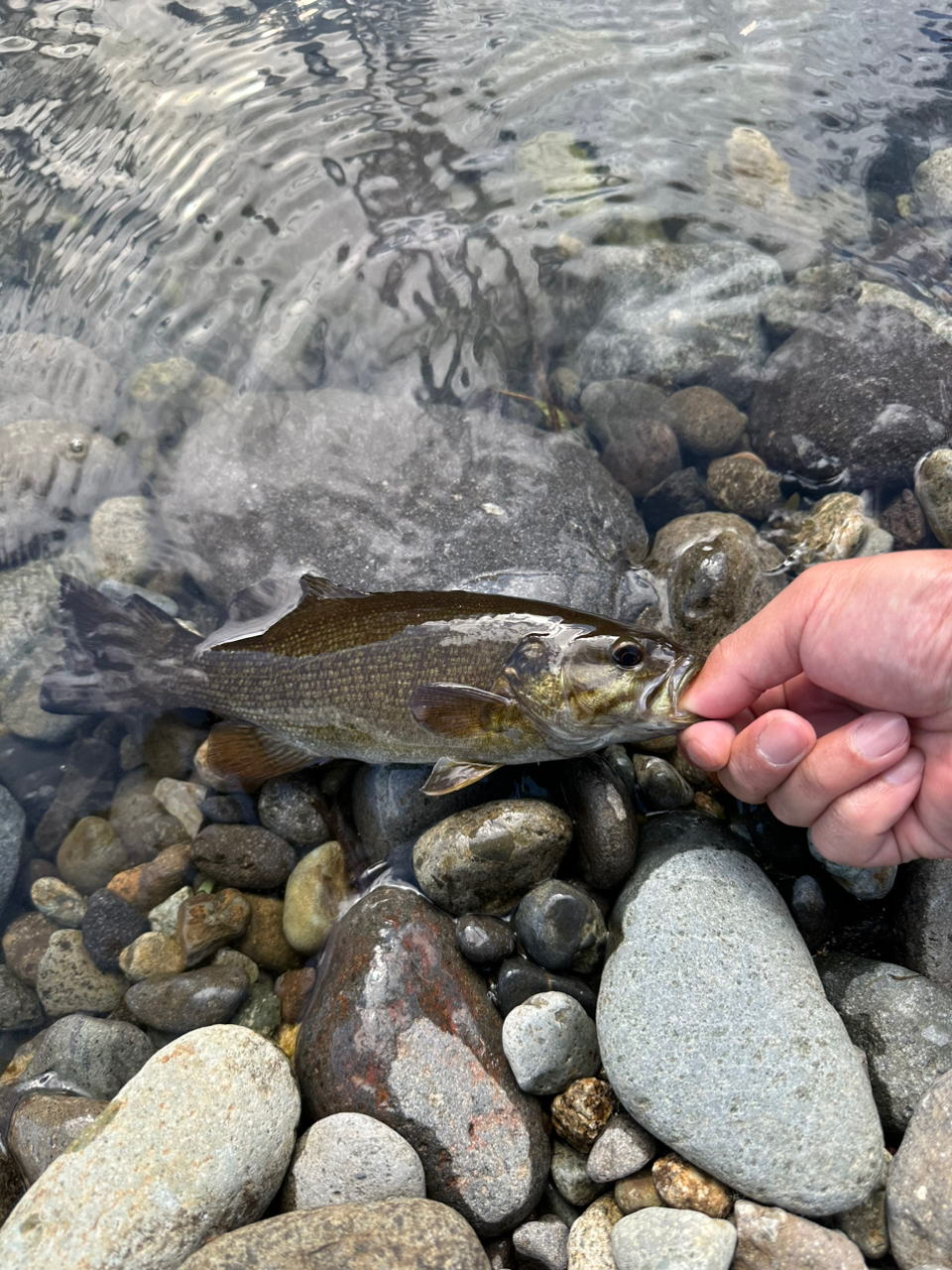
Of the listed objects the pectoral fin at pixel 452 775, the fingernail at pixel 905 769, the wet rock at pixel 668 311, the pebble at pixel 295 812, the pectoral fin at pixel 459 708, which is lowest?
the pebble at pixel 295 812

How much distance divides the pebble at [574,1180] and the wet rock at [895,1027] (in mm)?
1332

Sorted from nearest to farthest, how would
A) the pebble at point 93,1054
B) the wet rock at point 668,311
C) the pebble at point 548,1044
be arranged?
the pebble at point 548,1044, the pebble at point 93,1054, the wet rock at point 668,311

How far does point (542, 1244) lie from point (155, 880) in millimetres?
2751

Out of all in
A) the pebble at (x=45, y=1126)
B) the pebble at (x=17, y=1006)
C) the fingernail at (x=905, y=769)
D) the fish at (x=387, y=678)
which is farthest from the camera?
the pebble at (x=17, y=1006)

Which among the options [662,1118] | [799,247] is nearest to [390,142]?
[799,247]

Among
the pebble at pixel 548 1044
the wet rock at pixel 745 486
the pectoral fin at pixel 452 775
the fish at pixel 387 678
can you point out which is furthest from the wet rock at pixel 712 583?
the pebble at pixel 548 1044

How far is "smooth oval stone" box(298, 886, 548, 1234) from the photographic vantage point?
11.3ft

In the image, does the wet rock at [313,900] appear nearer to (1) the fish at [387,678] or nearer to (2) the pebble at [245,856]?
(2) the pebble at [245,856]

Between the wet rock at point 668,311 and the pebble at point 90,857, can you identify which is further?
the wet rock at point 668,311

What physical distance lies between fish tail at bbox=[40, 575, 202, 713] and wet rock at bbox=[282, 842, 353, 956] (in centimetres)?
125

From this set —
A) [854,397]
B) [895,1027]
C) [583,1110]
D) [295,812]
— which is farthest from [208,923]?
[854,397]

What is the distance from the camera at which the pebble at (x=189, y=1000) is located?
4129 mm

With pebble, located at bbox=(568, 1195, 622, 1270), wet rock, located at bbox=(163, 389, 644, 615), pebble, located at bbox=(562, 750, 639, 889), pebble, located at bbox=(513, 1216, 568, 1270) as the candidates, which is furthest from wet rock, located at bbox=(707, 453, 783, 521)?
pebble, located at bbox=(513, 1216, 568, 1270)

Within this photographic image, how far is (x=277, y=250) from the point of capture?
665cm
